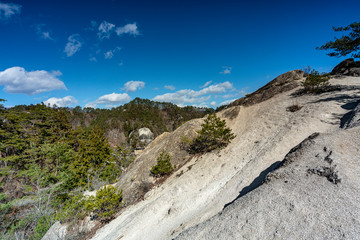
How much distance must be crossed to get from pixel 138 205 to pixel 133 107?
234ft

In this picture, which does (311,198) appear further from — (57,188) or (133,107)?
(133,107)

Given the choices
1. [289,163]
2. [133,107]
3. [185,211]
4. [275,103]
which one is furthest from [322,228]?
[133,107]

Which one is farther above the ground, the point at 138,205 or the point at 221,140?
the point at 221,140

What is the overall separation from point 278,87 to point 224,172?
1377 centimetres

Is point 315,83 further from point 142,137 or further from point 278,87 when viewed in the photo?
point 142,137

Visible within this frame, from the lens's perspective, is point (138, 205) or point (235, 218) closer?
point (235, 218)

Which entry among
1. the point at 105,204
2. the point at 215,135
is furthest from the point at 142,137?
the point at 215,135

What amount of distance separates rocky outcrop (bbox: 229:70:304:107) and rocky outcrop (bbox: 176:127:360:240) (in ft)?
40.6

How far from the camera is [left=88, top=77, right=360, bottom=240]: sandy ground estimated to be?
7.17 metres

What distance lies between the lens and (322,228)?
2.89 m

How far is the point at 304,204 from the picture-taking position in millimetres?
3572

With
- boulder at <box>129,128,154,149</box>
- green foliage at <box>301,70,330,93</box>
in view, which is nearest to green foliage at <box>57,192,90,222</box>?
green foliage at <box>301,70,330,93</box>

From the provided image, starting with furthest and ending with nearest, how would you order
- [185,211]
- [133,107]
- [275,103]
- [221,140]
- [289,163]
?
[133,107] < [275,103] < [221,140] < [185,211] < [289,163]

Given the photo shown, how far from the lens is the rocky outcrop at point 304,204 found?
9.82 feet
